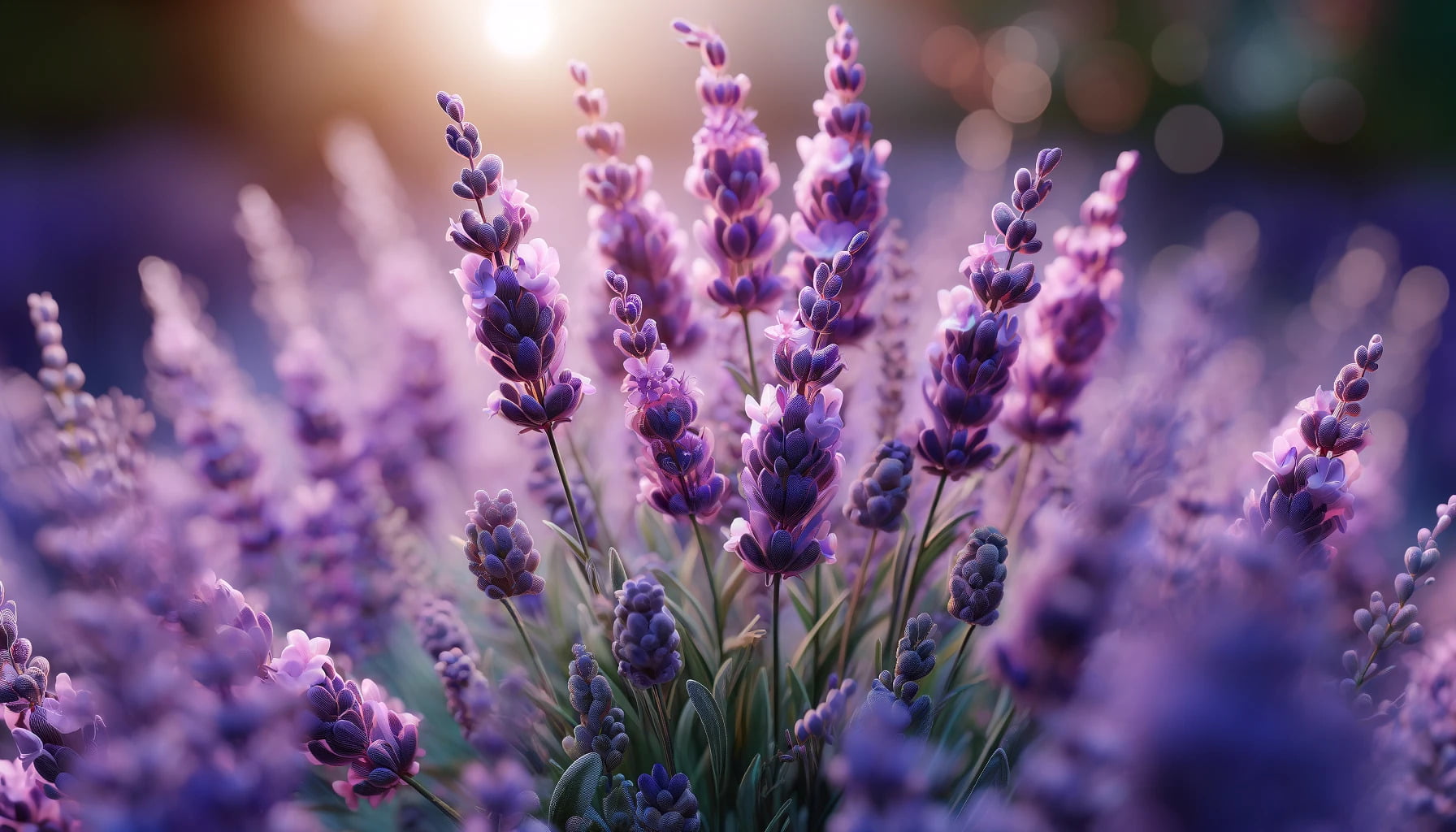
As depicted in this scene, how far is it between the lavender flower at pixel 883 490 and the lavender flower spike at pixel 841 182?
212mm

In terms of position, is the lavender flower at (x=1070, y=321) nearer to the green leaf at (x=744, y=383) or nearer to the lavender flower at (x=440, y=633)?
the green leaf at (x=744, y=383)

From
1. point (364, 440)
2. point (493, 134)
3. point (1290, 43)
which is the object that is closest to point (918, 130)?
point (1290, 43)

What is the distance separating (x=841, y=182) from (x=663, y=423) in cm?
46

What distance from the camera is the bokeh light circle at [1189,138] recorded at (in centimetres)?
606

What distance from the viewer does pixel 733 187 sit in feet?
3.85

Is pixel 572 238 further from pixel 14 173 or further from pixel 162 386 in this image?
pixel 14 173

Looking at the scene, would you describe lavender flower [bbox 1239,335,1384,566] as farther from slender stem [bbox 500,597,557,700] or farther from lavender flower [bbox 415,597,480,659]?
lavender flower [bbox 415,597,480,659]

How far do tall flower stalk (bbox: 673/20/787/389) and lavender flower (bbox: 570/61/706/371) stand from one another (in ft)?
0.25

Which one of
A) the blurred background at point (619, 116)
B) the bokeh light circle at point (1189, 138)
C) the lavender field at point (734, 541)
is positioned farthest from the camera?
the bokeh light circle at point (1189, 138)

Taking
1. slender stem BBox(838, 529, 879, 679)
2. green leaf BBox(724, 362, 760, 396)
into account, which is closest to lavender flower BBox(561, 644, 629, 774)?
slender stem BBox(838, 529, 879, 679)

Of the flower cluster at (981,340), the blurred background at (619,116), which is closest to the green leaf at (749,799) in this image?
the flower cluster at (981,340)

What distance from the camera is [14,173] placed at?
603 cm

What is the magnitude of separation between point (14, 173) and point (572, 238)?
4834 millimetres

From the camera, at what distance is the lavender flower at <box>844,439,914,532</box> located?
0.99m
